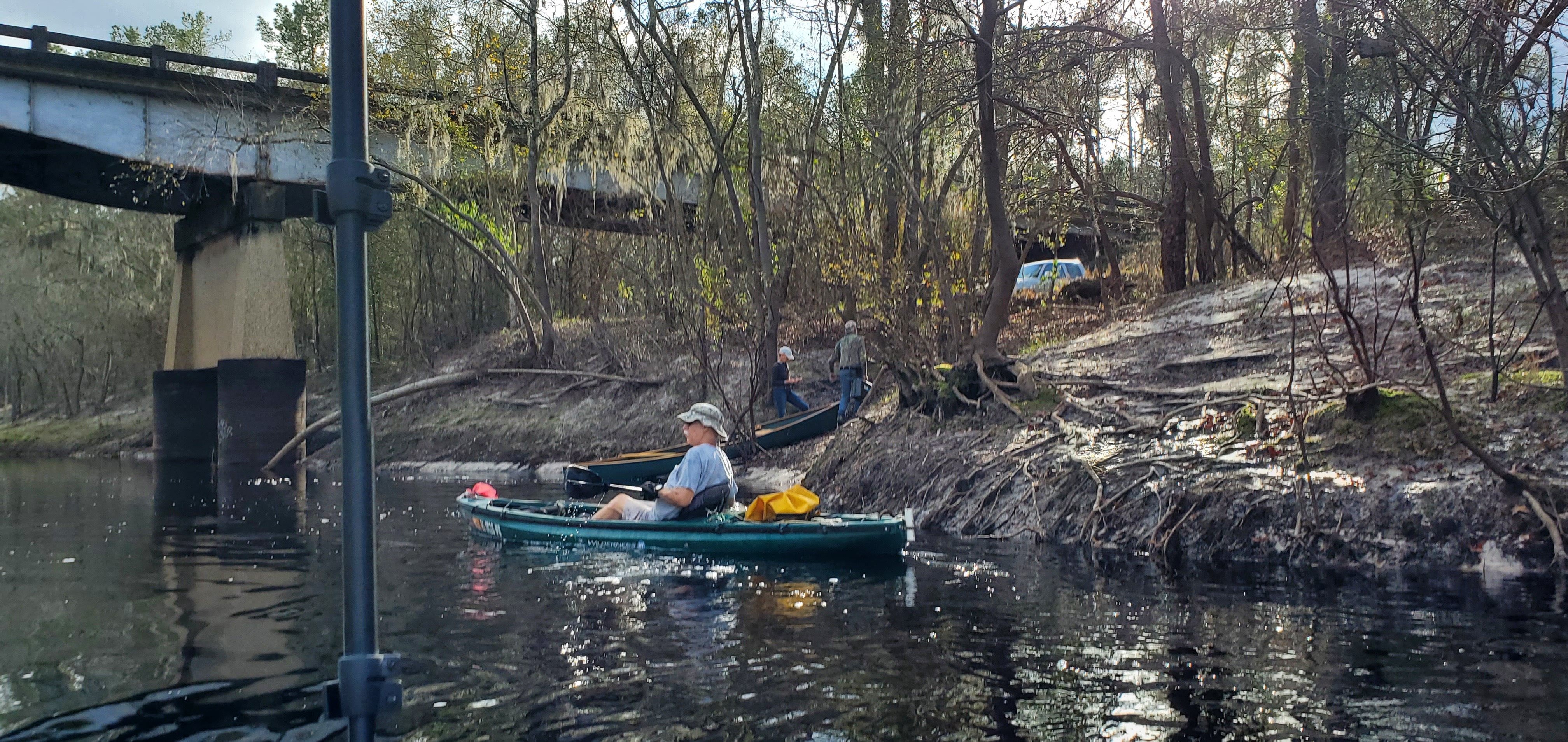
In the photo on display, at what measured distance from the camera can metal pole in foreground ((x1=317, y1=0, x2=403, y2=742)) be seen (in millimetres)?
2354

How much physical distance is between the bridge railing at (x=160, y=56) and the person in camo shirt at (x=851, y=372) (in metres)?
11.0

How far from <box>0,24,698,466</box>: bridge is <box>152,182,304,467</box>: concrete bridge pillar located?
3 cm

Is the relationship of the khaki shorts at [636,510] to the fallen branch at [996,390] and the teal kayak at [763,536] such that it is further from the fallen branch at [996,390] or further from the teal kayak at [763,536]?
the fallen branch at [996,390]

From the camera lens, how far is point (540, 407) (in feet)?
86.6

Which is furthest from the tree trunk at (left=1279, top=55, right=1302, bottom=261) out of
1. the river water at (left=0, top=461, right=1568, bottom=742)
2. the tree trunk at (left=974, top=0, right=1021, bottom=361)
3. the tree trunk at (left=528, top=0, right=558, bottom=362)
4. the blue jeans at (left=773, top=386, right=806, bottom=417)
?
the tree trunk at (left=528, top=0, right=558, bottom=362)

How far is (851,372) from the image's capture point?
1956cm

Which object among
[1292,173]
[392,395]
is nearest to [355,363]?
[1292,173]

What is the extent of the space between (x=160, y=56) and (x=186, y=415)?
9969mm

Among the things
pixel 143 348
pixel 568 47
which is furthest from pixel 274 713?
pixel 143 348

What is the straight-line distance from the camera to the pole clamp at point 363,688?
2424 mm

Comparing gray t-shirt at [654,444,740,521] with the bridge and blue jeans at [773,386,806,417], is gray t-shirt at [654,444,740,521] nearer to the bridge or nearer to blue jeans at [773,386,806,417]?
blue jeans at [773,386,806,417]

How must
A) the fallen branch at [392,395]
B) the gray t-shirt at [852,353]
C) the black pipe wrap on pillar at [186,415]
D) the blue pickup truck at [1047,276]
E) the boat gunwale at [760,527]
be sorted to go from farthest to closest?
the black pipe wrap on pillar at [186,415] → the fallen branch at [392,395] → the blue pickup truck at [1047,276] → the gray t-shirt at [852,353] → the boat gunwale at [760,527]

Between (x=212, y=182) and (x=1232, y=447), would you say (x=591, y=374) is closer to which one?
(x=212, y=182)

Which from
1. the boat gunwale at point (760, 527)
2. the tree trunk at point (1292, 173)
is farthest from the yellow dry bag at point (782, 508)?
the tree trunk at point (1292, 173)
